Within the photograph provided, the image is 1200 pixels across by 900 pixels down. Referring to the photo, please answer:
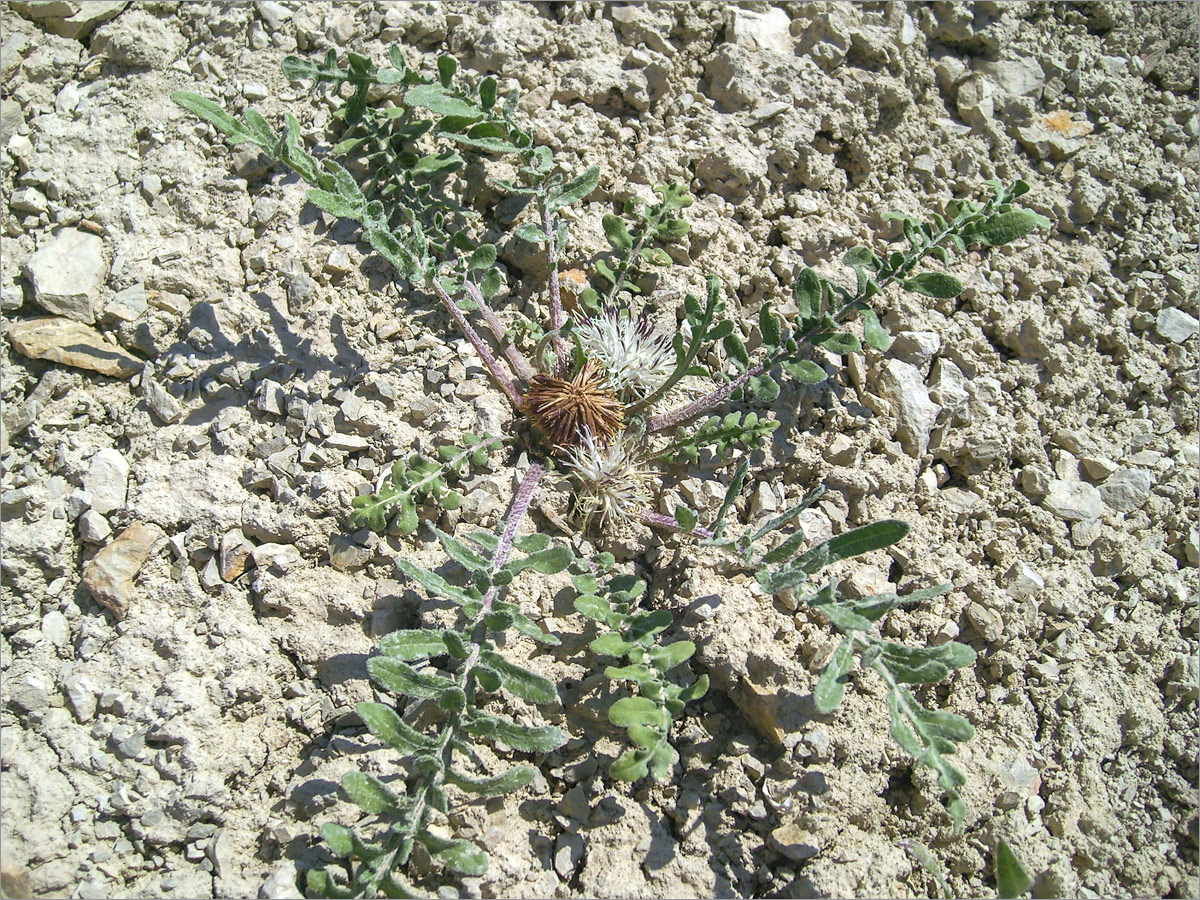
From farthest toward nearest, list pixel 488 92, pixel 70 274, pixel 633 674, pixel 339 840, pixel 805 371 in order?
pixel 488 92
pixel 70 274
pixel 805 371
pixel 633 674
pixel 339 840

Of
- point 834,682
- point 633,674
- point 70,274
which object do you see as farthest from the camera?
point 70,274

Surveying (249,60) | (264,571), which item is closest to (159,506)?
(264,571)

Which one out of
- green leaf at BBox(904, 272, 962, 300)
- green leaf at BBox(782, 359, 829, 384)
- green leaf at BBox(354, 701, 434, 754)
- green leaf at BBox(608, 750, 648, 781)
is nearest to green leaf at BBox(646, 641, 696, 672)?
green leaf at BBox(608, 750, 648, 781)

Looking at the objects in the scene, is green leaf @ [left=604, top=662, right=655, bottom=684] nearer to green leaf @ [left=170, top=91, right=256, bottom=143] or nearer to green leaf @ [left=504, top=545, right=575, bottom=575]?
green leaf @ [left=504, top=545, right=575, bottom=575]

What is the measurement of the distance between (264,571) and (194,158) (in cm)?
188

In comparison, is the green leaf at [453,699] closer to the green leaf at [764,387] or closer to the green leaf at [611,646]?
the green leaf at [611,646]

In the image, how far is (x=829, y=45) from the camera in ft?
13.4

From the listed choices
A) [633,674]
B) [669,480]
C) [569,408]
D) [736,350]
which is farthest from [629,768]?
[736,350]

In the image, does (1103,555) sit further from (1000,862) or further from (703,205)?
(703,205)

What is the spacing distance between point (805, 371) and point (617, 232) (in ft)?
3.23

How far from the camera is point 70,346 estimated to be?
3.24 meters

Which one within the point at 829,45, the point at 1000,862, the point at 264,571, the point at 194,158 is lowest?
the point at 264,571

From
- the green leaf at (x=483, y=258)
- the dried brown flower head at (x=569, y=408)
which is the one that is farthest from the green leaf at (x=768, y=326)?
the green leaf at (x=483, y=258)

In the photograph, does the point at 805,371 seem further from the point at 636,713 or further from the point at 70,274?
the point at 70,274
